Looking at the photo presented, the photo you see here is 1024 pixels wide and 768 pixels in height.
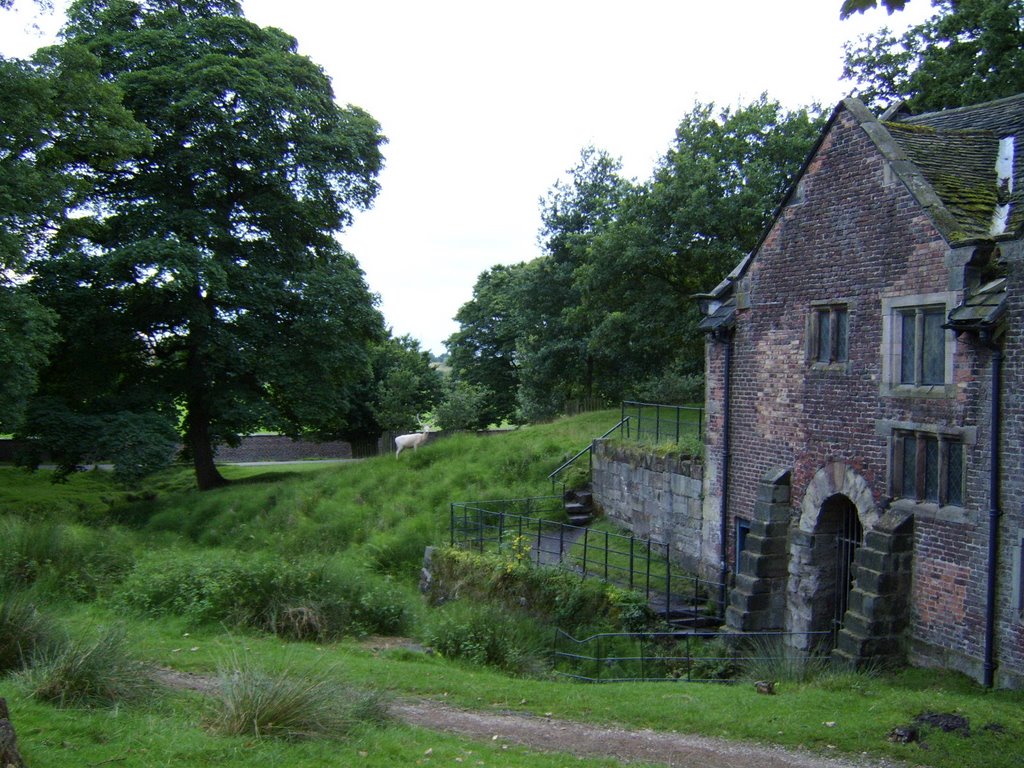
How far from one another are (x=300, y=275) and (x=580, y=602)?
18524mm

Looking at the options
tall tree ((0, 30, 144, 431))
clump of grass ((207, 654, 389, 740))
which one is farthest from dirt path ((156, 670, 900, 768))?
tall tree ((0, 30, 144, 431))

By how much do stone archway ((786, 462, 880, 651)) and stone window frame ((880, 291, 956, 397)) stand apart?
1.93m

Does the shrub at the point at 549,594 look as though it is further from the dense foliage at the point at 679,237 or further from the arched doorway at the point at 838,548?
the dense foliage at the point at 679,237

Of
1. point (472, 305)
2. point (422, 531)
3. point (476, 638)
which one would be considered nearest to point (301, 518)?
point (422, 531)

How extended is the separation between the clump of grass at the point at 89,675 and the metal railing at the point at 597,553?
851 cm

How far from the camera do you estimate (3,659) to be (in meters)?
Answer: 9.20

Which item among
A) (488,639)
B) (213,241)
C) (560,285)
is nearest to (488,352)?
(560,285)

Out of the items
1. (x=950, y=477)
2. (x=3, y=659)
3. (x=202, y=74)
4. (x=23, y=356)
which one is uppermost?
(x=202, y=74)

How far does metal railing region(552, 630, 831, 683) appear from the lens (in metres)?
13.5

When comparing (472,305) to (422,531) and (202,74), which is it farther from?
(422,531)

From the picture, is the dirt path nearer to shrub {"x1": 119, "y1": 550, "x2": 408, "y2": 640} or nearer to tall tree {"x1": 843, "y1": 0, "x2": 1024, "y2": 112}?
shrub {"x1": 119, "y1": 550, "x2": 408, "y2": 640}

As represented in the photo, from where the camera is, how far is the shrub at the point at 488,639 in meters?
13.3

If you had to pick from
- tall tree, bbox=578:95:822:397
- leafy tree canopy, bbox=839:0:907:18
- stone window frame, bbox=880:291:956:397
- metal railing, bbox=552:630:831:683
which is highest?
tall tree, bbox=578:95:822:397

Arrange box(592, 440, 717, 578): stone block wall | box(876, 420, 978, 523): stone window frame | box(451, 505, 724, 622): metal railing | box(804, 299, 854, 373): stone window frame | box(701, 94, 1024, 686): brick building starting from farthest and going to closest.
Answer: box(592, 440, 717, 578): stone block wall
box(451, 505, 724, 622): metal railing
box(804, 299, 854, 373): stone window frame
box(876, 420, 978, 523): stone window frame
box(701, 94, 1024, 686): brick building
